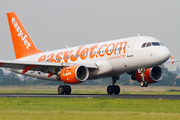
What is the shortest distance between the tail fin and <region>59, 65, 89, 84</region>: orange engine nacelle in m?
11.9

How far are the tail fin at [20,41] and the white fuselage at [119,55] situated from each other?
7629mm

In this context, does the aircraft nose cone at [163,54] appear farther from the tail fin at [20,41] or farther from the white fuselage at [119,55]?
the tail fin at [20,41]

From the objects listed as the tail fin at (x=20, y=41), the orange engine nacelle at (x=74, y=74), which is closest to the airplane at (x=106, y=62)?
the orange engine nacelle at (x=74, y=74)

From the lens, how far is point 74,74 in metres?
31.4

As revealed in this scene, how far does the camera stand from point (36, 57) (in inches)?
1647

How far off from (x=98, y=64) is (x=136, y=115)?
720 inches

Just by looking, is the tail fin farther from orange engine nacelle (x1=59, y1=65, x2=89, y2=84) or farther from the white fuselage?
orange engine nacelle (x1=59, y1=65, x2=89, y2=84)

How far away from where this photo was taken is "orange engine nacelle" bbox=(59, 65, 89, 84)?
31.5 meters

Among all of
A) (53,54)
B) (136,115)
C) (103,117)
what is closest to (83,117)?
(103,117)

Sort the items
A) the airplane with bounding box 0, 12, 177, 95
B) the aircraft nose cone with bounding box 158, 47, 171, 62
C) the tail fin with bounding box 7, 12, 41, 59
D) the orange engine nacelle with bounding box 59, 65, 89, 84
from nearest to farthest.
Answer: the aircraft nose cone with bounding box 158, 47, 171, 62
the airplane with bounding box 0, 12, 177, 95
the orange engine nacelle with bounding box 59, 65, 89, 84
the tail fin with bounding box 7, 12, 41, 59

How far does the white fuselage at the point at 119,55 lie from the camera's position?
30.7 meters

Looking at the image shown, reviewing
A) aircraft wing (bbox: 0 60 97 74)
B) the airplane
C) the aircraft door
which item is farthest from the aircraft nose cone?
aircraft wing (bbox: 0 60 97 74)

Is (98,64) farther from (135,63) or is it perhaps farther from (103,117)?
(103,117)

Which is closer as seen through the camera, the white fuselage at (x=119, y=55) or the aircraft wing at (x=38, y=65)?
the white fuselage at (x=119, y=55)
